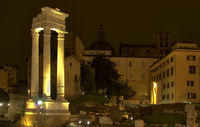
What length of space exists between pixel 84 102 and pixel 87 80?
14330 millimetres

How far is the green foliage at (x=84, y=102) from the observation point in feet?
199

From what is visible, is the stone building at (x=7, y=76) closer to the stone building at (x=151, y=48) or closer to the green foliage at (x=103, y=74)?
the stone building at (x=151, y=48)

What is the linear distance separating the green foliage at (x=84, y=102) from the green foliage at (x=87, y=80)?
749cm

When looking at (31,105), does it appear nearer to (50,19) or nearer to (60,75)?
(60,75)

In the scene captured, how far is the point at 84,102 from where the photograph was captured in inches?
2574

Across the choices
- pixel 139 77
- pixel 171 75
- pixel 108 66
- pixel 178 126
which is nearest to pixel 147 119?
pixel 178 126

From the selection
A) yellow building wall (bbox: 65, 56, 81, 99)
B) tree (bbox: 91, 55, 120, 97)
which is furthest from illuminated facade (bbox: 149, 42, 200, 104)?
yellow building wall (bbox: 65, 56, 81, 99)

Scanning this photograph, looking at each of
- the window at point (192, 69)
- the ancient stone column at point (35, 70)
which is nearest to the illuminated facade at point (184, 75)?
the window at point (192, 69)

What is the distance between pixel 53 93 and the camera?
6644 cm

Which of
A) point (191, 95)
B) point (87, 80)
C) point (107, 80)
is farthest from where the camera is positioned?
point (107, 80)

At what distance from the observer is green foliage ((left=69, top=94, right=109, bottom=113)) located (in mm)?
60656

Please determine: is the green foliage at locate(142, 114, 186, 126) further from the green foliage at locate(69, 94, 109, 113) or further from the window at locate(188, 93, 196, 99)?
the window at locate(188, 93, 196, 99)

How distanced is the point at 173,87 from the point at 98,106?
19.3m

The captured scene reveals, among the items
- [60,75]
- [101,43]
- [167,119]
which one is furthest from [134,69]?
[60,75]
